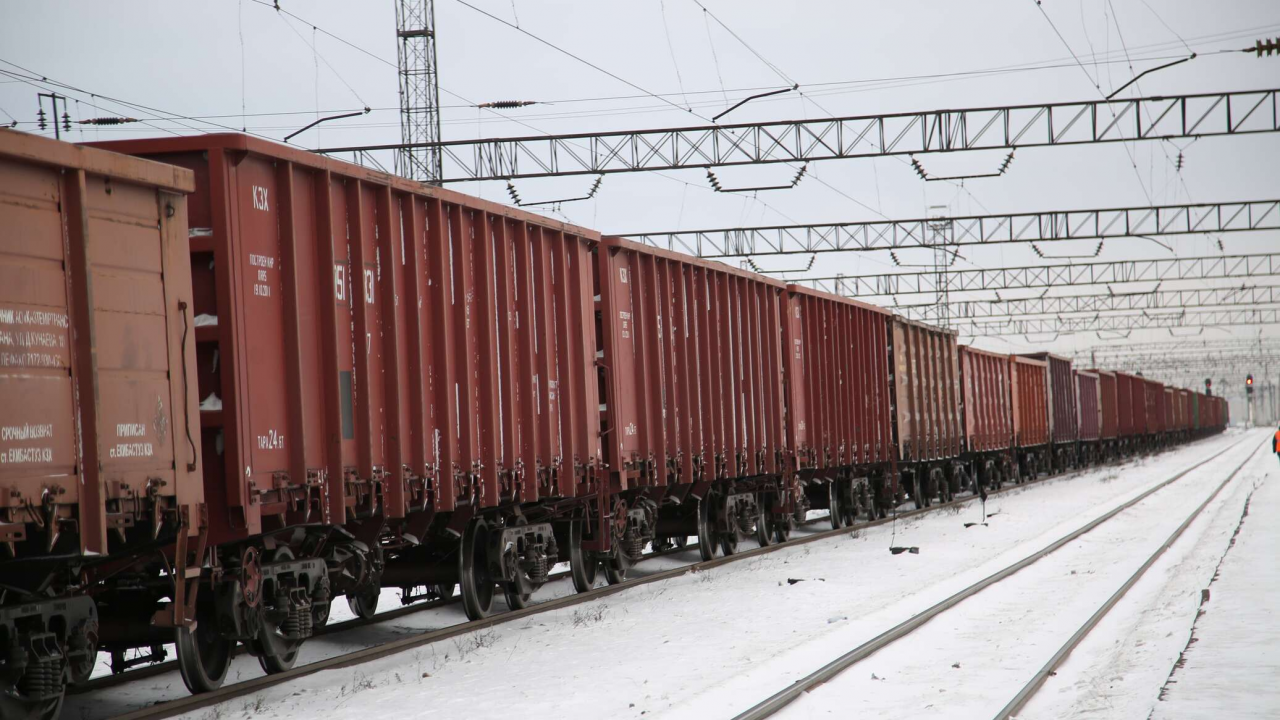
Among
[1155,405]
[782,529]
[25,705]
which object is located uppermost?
[25,705]

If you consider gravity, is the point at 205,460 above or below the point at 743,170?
below

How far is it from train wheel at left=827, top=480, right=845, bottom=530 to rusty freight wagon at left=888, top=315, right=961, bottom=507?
1.97 m

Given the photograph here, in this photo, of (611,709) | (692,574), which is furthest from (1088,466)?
(611,709)

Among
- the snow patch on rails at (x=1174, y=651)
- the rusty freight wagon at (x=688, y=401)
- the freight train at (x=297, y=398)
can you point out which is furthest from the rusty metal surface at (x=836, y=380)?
the snow patch on rails at (x=1174, y=651)

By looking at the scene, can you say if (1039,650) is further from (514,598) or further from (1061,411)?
(1061,411)

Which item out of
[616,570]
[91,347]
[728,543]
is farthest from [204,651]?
[728,543]

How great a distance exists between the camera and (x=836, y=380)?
69.5 ft

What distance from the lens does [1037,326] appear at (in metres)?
76.9

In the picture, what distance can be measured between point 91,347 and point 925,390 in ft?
72.2

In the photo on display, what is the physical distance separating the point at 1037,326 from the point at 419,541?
72177 mm

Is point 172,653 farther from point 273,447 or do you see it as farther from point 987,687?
point 987,687

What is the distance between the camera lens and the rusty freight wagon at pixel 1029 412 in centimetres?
3838

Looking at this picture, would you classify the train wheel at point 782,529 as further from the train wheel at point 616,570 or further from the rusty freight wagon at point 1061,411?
the rusty freight wagon at point 1061,411

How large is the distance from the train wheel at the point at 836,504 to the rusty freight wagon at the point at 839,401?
0.02 m
